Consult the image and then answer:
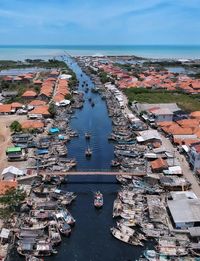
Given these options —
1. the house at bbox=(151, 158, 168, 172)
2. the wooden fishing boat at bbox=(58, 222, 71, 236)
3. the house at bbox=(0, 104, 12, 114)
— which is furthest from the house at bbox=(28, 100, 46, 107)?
the wooden fishing boat at bbox=(58, 222, 71, 236)

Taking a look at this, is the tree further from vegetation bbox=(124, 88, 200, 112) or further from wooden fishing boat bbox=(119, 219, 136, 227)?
vegetation bbox=(124, 88, 200, 112)

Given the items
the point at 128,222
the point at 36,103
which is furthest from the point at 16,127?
the point at 128,222

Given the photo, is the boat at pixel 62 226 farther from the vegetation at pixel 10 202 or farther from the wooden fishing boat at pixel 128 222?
the wooden fishing boat at pixel 128 222

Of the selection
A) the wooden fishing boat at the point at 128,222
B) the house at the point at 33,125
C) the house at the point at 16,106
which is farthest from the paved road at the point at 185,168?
the house at the point at 16,106

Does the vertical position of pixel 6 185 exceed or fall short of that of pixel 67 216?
it exceeds it

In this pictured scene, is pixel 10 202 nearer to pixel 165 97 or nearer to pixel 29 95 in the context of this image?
pixel 29 95

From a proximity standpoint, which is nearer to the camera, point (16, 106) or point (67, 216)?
point (67, 216)

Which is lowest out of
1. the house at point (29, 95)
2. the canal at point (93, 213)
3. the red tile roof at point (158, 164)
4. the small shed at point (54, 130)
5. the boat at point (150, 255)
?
the canal at point (93, 213)
